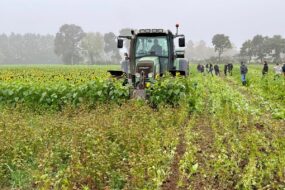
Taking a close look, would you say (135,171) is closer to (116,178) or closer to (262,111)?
(116,178)

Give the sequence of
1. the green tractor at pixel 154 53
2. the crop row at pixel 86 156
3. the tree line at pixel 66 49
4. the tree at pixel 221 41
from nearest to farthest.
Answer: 1. the crop row at pixel 86 156
2. the green tractor at pixel 154 53
3. the tree at pixel 221 41
4. the tree line at pixel 66 49

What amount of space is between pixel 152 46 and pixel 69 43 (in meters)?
89.1

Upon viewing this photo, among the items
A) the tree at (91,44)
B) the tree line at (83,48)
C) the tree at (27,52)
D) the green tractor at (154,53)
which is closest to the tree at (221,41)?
the tree line at (83,48)

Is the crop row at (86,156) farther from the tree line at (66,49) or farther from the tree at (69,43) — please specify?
the tree at (69,43)

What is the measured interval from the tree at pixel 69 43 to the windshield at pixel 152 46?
82.6 m

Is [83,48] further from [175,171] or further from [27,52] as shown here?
[175,171]

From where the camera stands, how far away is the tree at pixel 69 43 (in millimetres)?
94844

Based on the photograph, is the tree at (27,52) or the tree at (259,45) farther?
the tree at (27,52)

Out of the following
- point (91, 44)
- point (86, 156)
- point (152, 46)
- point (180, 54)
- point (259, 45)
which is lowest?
point (86, 156)

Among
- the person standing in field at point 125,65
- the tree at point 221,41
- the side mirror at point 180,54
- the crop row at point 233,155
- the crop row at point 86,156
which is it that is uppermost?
the tree at point 221,41

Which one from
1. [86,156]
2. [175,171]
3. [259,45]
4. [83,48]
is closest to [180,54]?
[175,171]

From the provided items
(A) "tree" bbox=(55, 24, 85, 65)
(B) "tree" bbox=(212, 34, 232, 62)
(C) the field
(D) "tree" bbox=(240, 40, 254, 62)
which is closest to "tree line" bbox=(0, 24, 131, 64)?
(A) "tree" bbox=(55, 24, 85, 65)

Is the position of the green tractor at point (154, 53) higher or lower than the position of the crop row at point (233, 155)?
higher

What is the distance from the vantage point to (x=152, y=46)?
12523 millimetres
